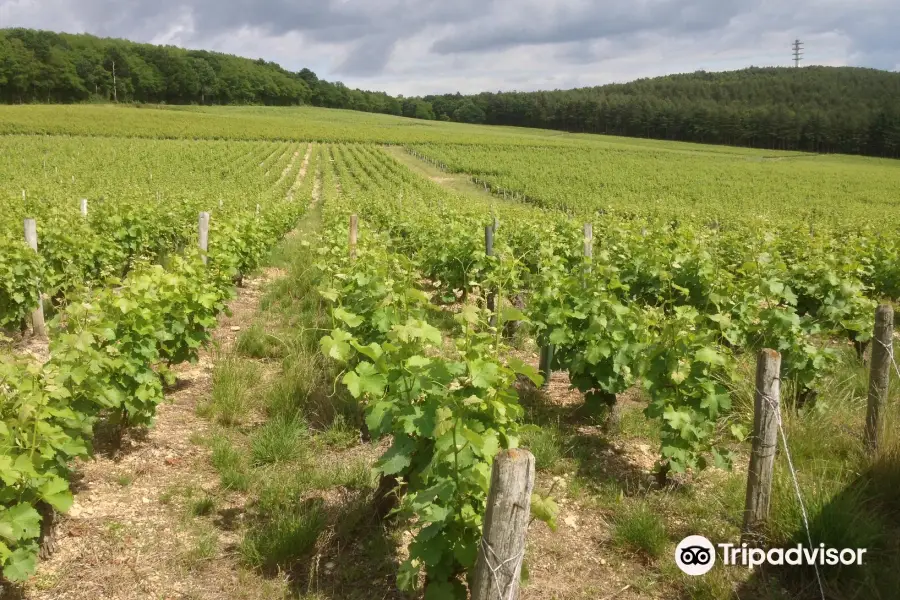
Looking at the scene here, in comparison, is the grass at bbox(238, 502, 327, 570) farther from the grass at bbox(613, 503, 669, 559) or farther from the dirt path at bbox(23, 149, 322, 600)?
the grass at bbox(613, 503, 669, 559)

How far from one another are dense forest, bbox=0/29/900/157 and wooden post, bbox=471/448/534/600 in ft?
300

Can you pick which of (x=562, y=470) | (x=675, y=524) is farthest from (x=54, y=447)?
(x=675, y=524)

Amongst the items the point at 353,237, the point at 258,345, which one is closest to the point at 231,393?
the point at 258,345

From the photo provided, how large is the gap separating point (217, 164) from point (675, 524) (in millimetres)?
38507

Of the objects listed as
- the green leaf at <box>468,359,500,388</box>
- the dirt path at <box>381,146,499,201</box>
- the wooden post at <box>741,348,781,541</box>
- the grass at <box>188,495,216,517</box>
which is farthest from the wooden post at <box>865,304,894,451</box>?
the dirt path at <box>381,146,499,201</box>

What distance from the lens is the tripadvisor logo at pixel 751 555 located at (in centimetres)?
323

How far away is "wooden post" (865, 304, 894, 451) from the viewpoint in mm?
4133

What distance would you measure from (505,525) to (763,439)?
2.05 metres

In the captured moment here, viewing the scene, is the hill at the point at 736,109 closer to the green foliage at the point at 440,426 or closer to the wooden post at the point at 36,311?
the wooden post at the point at 36,311

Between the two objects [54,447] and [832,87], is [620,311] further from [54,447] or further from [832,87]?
[832,87]

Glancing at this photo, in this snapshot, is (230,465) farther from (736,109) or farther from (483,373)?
(736,109)

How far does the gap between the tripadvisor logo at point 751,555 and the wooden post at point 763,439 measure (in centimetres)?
13

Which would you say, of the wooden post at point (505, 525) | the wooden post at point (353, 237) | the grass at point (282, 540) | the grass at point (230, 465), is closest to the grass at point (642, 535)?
the wooden post at point (505, 525)

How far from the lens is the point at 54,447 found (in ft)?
10.4
